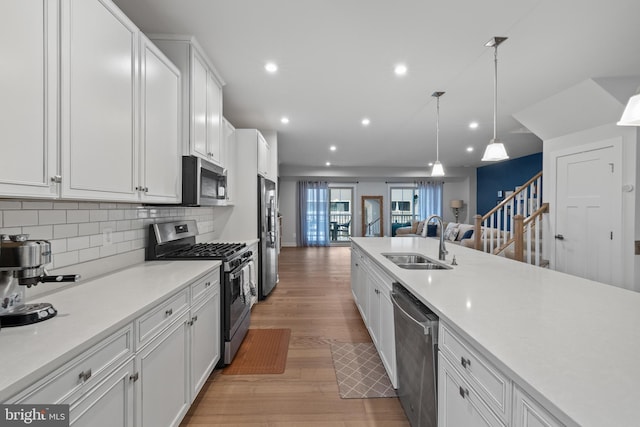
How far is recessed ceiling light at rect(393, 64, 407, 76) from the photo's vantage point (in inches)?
110

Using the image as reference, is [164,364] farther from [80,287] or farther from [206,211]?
[206,211]

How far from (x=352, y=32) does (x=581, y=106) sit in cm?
308

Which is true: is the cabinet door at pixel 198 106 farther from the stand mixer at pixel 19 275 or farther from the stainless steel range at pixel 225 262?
the stand mixer at pixel 19 275

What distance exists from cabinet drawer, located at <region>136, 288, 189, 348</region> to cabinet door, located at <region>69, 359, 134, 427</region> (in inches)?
4.9

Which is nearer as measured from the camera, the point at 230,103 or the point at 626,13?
the point at 626,13

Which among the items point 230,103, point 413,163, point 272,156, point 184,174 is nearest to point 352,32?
point 184,174

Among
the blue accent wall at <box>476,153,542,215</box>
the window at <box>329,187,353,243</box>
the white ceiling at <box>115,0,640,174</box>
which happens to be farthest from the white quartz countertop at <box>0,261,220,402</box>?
the window at <box>329,187,353,243</box>

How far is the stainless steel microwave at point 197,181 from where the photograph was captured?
2328 millimetres

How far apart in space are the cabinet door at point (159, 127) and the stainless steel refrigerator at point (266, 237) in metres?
1.76

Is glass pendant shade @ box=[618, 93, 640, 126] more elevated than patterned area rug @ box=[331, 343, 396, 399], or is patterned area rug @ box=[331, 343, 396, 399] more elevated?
glass pendant shade @ box=[618, 93, 640, 126]

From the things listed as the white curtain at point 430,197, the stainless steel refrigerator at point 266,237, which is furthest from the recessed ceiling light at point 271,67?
the white curtain at point 430,197

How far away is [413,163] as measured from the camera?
895 cm

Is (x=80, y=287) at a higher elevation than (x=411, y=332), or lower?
higher

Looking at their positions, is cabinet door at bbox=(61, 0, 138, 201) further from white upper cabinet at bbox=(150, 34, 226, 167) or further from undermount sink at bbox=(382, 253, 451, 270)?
undermount sink at bbox=(382, 253, 451, 270)
